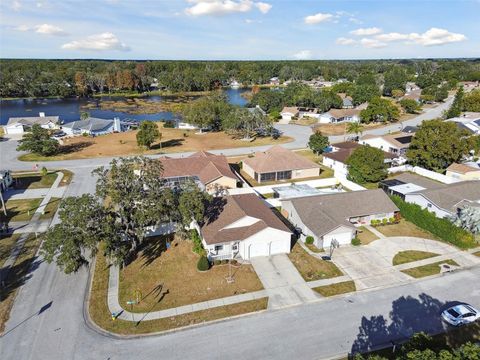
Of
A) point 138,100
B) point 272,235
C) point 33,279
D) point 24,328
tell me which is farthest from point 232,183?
point 138,100

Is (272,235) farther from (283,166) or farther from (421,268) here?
(283,166)

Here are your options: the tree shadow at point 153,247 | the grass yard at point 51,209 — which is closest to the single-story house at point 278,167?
the tree shadow at point 153,247

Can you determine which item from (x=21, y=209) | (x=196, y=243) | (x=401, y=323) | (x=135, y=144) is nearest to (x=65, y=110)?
(x=135, y=144)

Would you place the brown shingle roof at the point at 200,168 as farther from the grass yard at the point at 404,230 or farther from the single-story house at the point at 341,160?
the grass yard at the point at 404,230

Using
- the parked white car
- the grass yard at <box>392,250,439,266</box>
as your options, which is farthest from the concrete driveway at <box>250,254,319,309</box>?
the grass yard at <box>392,250,439,266</box>

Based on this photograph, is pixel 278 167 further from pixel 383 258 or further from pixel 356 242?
pixel 383 258

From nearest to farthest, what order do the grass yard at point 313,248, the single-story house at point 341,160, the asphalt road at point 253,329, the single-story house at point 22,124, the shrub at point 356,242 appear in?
the asphalt road at point 253,329
the grass yard at point 313,248
the shrub at point 356,242
the single-story house at point 341,160
the single-story house at point 22,124

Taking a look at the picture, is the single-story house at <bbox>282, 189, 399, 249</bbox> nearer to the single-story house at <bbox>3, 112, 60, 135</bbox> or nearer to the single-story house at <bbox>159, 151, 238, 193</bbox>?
the single-story house at <bbox>159, 151, 238, 193</bbox>
